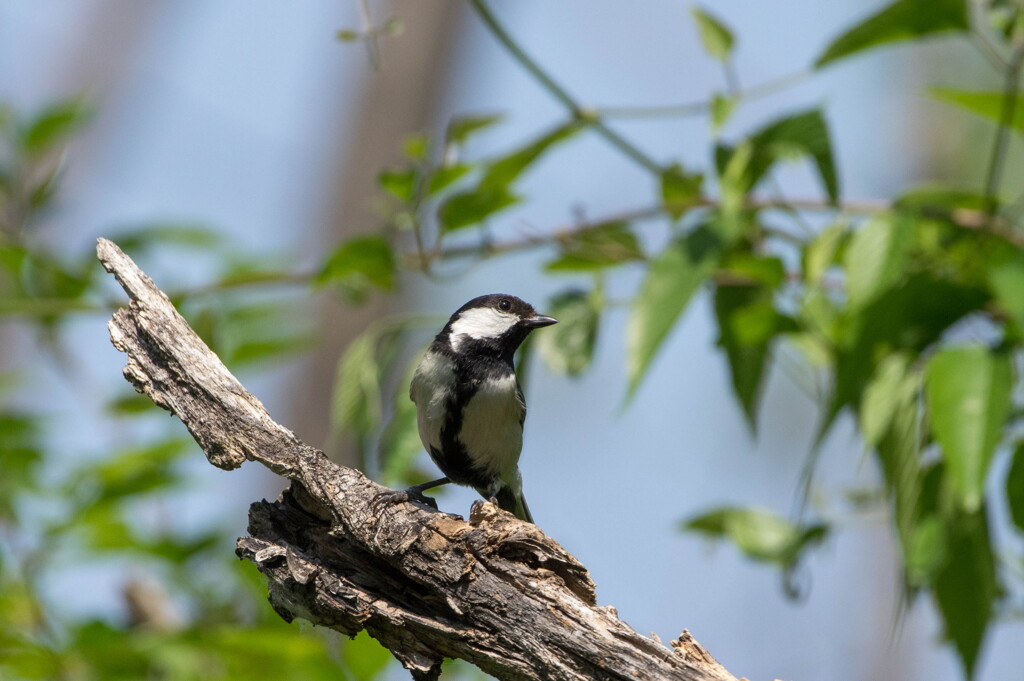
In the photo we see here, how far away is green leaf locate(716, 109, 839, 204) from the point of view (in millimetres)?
2777

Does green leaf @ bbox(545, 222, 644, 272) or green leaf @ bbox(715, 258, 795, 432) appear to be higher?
green leaf @ bbox(545, 222, 644, 272)

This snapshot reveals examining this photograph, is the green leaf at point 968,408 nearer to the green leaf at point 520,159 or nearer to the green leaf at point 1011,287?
the green leaf at point 1011,287

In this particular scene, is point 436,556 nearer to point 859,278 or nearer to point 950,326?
point 859,278

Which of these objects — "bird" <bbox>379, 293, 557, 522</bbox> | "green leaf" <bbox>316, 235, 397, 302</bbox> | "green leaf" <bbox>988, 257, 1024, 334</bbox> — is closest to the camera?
"green leaf" <bbox>988, 257, 1024, 334</bbox>

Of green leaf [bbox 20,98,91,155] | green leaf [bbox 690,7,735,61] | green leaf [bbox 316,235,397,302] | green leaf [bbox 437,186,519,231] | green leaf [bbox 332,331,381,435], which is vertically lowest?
green leaf [bbox 332,331,381,435]

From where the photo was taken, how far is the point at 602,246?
3.25 m

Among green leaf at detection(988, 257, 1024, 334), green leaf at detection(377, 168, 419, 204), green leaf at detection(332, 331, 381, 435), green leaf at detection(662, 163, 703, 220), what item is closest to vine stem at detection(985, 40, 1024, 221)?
green leaf at detection(988, 257, 1024, 334)

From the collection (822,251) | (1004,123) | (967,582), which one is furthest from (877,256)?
(967,582)

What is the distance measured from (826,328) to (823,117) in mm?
600

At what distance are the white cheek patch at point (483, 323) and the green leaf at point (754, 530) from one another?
1434mm

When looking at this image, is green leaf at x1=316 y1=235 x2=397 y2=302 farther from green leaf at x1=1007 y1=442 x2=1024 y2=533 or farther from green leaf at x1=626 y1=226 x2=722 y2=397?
green leaf at x1=1007 y1=442 x2=1024 y2=533

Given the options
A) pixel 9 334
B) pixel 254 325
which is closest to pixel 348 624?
pixel 254 325

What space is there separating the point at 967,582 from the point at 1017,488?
28cm

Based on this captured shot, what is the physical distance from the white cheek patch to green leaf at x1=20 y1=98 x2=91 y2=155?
1.76 metres
